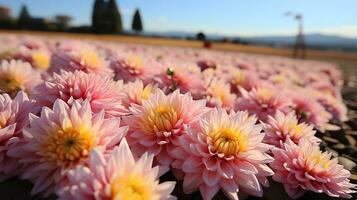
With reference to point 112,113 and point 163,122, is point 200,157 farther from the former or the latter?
point 112,113

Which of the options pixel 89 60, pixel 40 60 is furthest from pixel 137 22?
pixel 40 60

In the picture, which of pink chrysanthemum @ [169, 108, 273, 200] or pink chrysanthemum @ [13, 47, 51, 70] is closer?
pink chrysanthemum @ [169, 108, 273, 200]

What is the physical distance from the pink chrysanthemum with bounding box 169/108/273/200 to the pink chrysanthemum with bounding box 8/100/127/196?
27 centimetres

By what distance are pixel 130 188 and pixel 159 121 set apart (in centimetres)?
44

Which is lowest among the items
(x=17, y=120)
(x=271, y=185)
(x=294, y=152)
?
(x=271, y=185)

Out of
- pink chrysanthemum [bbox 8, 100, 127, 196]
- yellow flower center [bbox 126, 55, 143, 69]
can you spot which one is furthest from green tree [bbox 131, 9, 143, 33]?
pink chrysanthemum [bbox 8, 100, 127, 196]

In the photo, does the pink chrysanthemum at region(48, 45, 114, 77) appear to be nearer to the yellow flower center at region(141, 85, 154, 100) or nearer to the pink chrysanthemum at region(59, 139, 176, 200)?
the yellow flower center at region(141, 85, 154, 100)

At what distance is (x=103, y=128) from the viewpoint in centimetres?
144

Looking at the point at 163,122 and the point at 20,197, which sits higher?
the point at 163,122

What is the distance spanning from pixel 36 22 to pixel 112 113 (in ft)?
51.8

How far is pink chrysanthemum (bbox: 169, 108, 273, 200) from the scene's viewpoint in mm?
1456

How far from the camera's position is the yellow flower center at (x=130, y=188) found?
3.71 ft

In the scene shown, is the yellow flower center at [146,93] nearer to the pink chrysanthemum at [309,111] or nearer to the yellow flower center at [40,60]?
the pink chrysanthemum at [309,111]

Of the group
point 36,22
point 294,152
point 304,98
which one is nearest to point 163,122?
point 294,152
